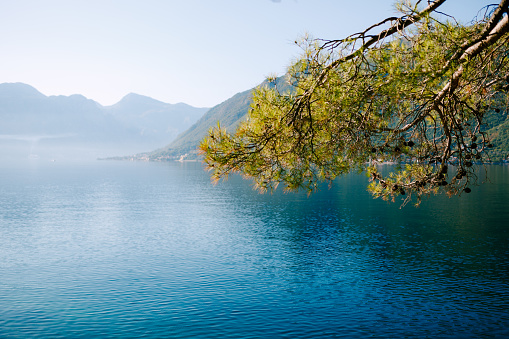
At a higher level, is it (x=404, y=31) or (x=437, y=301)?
(x=404, y=31)

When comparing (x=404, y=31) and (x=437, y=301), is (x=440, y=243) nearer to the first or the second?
(x=437, y=301)

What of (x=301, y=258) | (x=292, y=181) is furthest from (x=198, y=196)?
(x=292, y=181)

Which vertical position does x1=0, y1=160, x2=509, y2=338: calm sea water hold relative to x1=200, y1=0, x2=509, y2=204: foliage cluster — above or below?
below

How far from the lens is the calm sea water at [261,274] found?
23281 mm

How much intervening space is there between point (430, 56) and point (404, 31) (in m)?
0.91

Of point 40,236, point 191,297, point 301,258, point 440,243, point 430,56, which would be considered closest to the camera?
point 430,56

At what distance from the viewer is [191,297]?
28.1 metres

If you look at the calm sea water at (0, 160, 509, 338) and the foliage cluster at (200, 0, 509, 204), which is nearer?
the foliage cluster at (200, 0, 509, 204)

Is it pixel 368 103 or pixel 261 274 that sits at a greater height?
pixel 368 103

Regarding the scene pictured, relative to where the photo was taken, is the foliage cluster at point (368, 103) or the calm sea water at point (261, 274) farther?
the calm sea water at point (261, 274)

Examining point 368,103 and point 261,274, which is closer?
point 368,103

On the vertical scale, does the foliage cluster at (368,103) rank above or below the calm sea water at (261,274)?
above

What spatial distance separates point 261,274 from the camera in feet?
111

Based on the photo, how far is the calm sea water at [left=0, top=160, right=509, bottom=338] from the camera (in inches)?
917
